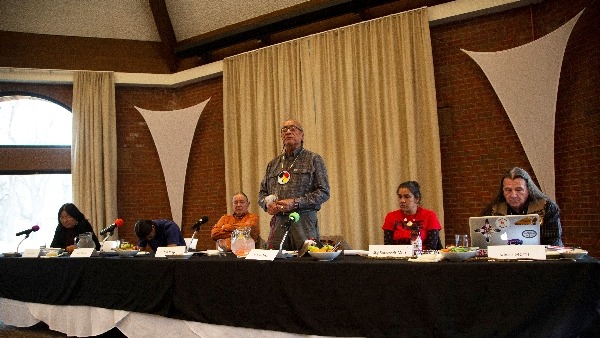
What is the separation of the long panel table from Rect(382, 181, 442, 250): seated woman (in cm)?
86

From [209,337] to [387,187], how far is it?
136 inches

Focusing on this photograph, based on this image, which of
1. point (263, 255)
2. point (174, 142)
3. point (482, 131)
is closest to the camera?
point (263, 255)

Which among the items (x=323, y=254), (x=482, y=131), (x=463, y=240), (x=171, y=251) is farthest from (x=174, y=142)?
(x=463, y=240)

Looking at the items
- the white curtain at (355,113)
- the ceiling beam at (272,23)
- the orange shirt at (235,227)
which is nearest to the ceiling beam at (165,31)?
the ceiling beam at (272,23)

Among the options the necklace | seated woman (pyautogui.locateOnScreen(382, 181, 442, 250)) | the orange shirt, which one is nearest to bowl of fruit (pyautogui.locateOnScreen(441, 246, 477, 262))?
seated woman (pyautogui.locateOnScreen(382, 181, 442, 250))

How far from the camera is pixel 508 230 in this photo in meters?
2.25

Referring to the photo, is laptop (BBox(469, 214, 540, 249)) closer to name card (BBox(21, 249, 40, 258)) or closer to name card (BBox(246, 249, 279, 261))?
name card (BBox(246, 249, 279, 261))

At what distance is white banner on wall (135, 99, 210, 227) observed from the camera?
22.9ft

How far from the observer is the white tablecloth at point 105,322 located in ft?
8.08

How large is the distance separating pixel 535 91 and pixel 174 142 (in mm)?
4580

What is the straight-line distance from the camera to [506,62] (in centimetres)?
484

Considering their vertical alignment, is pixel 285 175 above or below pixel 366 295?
above

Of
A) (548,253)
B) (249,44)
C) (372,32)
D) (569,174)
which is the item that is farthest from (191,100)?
(548,253)

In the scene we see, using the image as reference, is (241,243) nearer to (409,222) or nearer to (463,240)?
(409,222)
